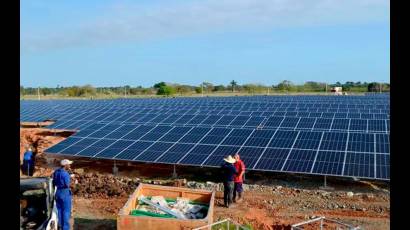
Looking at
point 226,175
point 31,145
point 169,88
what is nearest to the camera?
point 226,175

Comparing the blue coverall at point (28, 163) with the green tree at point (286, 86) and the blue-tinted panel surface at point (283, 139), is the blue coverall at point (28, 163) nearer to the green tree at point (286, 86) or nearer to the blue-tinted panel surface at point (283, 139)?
the blue-tinted panel surface at point (283, 139)

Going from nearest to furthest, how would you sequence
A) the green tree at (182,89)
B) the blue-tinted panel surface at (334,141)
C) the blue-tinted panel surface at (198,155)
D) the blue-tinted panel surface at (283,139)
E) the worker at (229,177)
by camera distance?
1. the worker at (229,177)
2. the blue-tinted panel surface at (198,155)
3. the blue-tinted panel surface at (334,141)
4. the blue-tinted panel surface at (283,139)
5. the green tree at (182,89)

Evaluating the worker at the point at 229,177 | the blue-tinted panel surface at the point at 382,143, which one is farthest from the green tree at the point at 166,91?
the worker at the point at 229,177

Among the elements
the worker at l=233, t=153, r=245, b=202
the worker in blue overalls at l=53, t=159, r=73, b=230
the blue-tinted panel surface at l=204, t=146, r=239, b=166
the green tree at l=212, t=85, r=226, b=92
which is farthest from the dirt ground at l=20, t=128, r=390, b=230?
the green tree at l=212, t=85, r=226, b=92

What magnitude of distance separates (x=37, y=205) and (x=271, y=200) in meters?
7.87

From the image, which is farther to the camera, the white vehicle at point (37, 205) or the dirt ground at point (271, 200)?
the dirt ground at point (271, 200)

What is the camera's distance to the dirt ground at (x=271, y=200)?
11906 millimetres

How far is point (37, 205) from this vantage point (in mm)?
8281

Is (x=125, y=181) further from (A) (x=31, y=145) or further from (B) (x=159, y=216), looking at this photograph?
(A) (x=31, y=145)

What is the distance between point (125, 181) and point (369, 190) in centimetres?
926

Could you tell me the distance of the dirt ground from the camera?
11906 millimetres

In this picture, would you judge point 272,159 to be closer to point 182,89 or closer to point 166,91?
point 166,91
